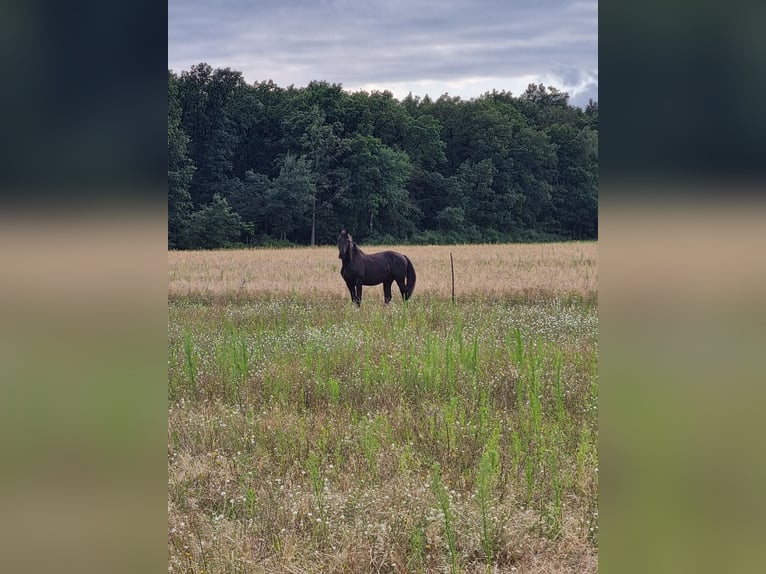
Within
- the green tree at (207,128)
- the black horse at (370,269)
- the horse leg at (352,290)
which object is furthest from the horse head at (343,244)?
the green tree at (207,128)

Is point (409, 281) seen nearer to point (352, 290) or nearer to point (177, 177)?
point (352, 290)

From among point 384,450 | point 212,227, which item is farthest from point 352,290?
point 212,227

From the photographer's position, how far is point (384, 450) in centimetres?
462

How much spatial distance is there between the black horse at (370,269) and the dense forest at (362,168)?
97.4 ft

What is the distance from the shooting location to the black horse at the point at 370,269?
12.6 metres

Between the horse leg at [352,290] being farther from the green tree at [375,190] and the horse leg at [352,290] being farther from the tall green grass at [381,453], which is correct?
the green tree at [375,190]

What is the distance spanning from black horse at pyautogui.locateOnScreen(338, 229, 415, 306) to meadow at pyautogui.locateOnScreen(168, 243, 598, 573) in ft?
11.6
